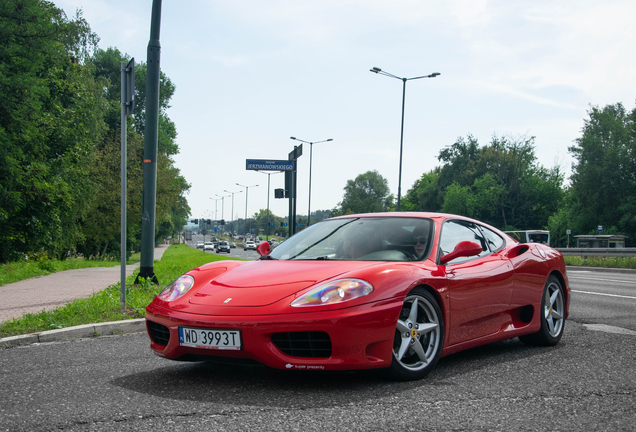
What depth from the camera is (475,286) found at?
4.57 metres

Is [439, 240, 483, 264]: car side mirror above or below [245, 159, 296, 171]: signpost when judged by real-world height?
below

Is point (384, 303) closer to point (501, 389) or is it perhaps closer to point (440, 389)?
point (440, 389)

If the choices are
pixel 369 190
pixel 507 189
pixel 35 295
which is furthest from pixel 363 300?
pixel 369 190

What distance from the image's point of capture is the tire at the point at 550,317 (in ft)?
17.5

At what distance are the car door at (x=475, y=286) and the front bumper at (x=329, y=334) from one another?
32.3 inches

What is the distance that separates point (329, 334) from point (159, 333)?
1.32 metres

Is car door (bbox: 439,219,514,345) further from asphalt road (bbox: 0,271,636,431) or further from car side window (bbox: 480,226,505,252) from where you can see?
asphalt road (bbox: 0,271,636,431)

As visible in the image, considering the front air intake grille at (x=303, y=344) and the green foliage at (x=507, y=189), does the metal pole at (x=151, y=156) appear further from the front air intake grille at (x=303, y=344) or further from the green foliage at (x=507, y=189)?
the green foliage at (x=507, y=189)

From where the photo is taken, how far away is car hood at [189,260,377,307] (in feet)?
12.5

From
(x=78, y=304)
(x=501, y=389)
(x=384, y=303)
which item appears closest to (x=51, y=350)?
(x=78, y=304)

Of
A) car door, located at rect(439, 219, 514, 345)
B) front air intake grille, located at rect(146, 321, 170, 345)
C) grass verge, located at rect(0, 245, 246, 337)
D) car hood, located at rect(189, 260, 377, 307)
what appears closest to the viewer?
car hood, located at rect(189, 260, 377, 307)

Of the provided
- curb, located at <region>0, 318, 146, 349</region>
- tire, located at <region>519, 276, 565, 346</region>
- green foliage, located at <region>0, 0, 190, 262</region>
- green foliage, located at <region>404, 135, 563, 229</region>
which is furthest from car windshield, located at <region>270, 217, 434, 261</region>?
green foliage, located at <region>404, 135, 563, 229</region>

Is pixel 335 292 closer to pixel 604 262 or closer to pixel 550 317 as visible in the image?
pixel 550 317

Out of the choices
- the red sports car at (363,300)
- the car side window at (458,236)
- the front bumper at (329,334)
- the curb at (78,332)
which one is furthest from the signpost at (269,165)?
the front bumper at (329,334)
